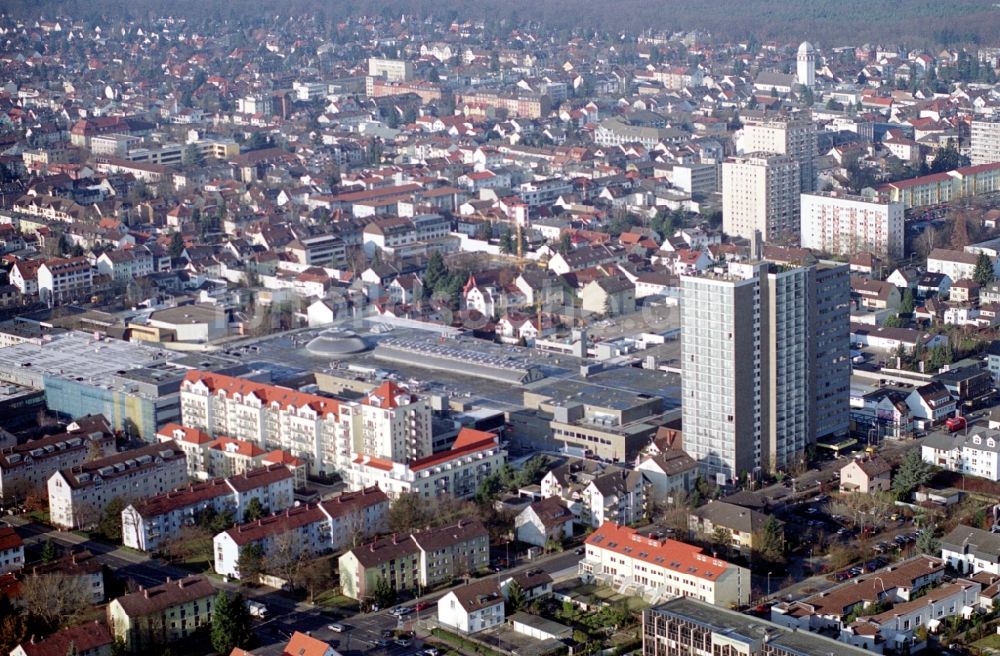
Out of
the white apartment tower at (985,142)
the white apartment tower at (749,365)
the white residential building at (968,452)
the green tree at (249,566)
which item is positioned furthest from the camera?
the white apartment tower at (985,142)

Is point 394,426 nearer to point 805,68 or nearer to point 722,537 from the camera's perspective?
point 722,537

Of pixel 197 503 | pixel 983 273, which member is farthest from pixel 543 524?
pixel 983 273

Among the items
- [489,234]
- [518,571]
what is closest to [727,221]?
[489,234]

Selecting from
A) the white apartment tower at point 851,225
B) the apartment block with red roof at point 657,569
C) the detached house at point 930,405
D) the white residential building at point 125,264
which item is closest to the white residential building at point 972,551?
the apartment block with red roof at point 657,569

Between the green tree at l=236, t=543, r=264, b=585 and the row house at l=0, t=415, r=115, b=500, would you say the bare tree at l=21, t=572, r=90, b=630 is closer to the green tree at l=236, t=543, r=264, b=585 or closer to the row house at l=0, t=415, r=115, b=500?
the green tree at l=236, t=543, r=264, b=585

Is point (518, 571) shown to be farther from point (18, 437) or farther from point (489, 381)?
point (18, 437)

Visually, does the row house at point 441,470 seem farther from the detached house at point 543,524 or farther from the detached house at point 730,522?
the detached house at point 730,522
